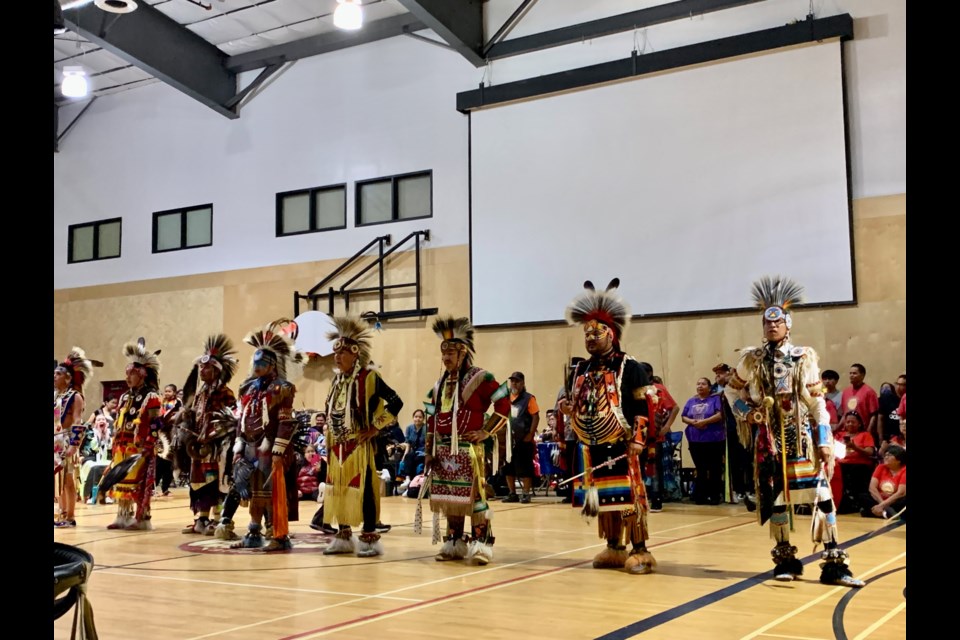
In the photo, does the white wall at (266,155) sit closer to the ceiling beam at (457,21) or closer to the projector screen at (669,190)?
the ceiling beam at (457,21)

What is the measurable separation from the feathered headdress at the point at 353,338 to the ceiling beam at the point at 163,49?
25.8ft

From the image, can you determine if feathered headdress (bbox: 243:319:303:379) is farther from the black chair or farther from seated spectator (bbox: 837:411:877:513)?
the black chair

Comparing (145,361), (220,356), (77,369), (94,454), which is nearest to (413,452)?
(94,454)

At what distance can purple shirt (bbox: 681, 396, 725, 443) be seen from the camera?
9.80m

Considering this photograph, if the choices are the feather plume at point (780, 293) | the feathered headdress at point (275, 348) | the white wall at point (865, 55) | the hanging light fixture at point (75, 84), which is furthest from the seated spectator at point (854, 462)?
the hanging light fixture at point (75, 84)

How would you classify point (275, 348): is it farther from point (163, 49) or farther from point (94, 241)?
point (94, 241)

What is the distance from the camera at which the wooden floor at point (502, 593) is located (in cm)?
396

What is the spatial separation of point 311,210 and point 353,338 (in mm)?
8243

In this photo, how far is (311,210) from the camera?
14531 millimetres

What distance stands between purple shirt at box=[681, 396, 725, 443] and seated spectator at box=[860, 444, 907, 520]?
166cm

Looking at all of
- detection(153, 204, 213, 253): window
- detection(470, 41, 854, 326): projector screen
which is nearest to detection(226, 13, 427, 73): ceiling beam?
detection(470, 41, 854, 326): projector screen
